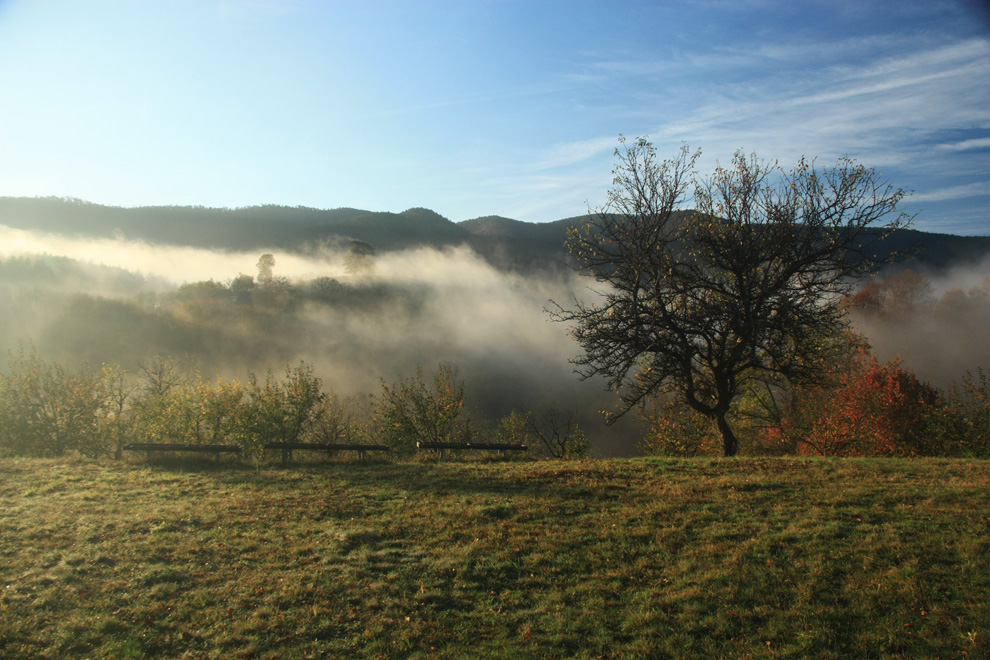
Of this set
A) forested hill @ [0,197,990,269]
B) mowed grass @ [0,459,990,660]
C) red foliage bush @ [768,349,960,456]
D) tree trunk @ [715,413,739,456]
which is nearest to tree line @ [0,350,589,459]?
mowed grass @ [0,459,990,660]

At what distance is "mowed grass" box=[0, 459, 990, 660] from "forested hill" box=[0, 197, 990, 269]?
4171 inches

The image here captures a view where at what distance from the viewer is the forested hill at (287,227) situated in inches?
4879

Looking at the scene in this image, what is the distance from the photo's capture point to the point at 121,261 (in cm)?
11950

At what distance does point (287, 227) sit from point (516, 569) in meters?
145

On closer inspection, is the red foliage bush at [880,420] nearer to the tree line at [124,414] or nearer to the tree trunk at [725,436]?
the tree trunk at [725,436]

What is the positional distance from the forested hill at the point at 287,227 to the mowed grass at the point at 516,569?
348 feet

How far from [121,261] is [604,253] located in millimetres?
132043

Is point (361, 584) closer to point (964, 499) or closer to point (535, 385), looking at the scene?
point (964, 499)

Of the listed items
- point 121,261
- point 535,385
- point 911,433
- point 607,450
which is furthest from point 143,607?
point 121,261

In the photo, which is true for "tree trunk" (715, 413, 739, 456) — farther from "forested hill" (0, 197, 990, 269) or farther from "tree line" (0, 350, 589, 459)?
"forested hill" (0, 197, 990, 269)

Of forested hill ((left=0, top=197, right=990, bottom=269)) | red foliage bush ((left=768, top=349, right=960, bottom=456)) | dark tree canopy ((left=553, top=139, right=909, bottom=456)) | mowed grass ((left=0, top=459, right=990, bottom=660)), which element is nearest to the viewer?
mowed grass ((left=0, top=459, right=990, bottom=660))

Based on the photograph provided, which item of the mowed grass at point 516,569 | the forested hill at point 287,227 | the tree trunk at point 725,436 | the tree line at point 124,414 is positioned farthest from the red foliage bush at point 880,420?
the forested hill at point 287,227

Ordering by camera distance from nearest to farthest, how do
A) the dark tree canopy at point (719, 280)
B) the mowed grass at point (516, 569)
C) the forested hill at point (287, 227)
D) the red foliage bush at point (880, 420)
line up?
the mowed grass at point (516, 569), the dark tree canopy at point (719, 280), the red foliage bush at point (880, 420), the forested hill at point (287, 227)

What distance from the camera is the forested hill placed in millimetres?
123938
